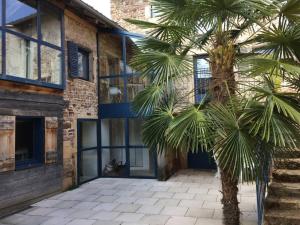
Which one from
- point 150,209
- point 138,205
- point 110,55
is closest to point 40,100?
point 138,205

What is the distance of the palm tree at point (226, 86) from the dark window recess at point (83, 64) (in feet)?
14.3

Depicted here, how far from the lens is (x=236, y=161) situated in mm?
3979

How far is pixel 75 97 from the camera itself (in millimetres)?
9078

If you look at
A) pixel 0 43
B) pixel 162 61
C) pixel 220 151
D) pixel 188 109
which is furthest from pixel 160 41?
pixel 0 43

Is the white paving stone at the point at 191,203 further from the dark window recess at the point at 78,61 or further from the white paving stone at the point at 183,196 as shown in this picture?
the dark window recess at the point at 78,61

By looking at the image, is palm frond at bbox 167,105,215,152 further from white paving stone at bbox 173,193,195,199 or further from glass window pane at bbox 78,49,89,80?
glass window pane at bbox 78,49,89,80

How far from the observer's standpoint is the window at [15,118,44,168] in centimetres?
746

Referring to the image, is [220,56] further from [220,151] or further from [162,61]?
[220,151]

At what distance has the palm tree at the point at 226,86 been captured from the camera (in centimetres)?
408

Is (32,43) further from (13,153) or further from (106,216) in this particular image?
(106,216)

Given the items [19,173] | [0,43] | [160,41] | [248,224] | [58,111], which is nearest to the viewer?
[248,224]

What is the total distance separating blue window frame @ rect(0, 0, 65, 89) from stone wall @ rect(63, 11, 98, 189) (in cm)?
42

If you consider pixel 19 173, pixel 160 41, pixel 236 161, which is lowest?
pixel 19 173

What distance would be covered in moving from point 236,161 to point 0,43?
5.32m
